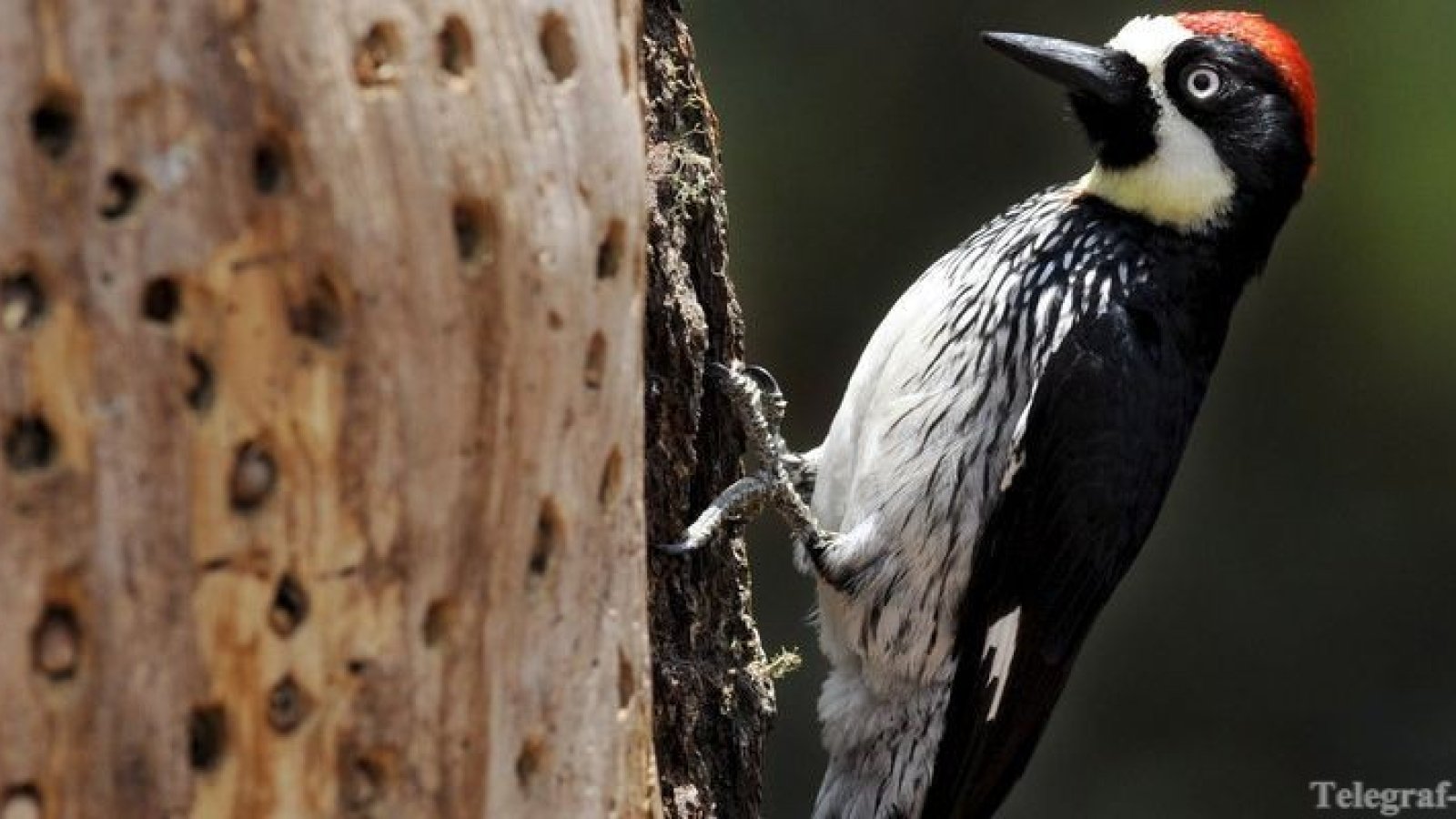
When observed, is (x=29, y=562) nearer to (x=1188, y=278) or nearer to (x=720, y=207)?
(x=720, y=207)

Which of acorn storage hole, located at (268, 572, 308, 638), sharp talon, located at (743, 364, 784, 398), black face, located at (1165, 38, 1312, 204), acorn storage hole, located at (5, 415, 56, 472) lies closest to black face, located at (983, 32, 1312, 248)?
black face, located at (1165, 38, 1312, 204)

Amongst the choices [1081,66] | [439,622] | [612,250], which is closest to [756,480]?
[1081,66]

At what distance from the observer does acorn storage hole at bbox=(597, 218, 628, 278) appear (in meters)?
1.94

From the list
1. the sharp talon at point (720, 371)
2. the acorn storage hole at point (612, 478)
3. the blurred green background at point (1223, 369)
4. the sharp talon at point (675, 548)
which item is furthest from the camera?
the blurred green background at point (1223, 369)

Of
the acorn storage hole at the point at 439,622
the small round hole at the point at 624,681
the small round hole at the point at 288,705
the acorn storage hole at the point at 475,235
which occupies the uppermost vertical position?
the acorn storage hole at the point at 475,235

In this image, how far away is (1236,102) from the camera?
3377 mm

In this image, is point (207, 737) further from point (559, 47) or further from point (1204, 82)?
point (1204, 82)

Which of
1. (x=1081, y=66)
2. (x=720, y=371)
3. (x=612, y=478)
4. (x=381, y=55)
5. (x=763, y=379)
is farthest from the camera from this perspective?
(x=1081, y=66)

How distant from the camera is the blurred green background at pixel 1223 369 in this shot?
571cm

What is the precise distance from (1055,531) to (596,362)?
4.70 feet

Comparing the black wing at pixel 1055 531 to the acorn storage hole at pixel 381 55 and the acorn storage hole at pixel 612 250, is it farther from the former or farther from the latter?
the acorn storage hole at pixel 381 55

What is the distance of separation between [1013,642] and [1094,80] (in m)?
0.86

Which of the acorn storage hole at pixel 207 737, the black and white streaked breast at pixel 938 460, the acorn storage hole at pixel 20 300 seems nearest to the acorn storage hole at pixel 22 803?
the acorn storage hole at pixel 207 737

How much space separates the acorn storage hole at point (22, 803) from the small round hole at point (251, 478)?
0.26 meters
